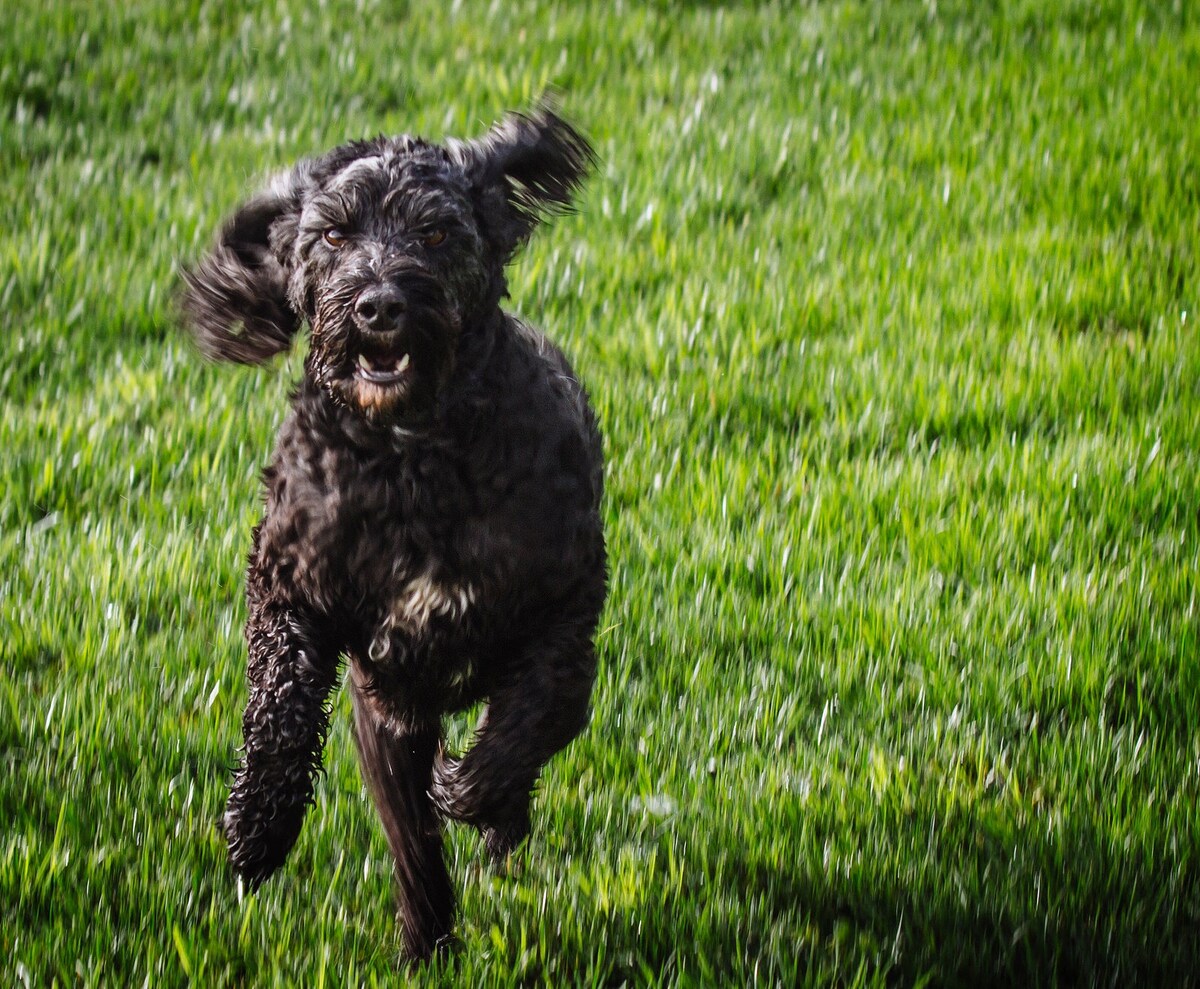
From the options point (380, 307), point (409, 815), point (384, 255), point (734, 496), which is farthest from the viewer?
point (734, 496)

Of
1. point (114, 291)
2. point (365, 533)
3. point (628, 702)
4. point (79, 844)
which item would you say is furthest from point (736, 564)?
point (114, 291)

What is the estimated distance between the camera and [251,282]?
3740mm

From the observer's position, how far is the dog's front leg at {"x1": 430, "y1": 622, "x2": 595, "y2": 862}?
3258mm

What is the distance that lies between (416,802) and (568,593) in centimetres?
71

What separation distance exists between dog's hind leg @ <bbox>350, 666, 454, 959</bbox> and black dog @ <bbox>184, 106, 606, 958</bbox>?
41 millimetres

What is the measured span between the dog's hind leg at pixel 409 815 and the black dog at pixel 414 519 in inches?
1.6

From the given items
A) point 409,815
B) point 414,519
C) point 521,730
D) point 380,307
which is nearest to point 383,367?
point 380,307

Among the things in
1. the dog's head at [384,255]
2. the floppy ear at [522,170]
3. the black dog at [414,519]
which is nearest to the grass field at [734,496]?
the black dog at [414,519]

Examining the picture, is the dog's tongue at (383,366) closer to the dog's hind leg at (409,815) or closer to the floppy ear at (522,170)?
the floppy ear at (522,170)

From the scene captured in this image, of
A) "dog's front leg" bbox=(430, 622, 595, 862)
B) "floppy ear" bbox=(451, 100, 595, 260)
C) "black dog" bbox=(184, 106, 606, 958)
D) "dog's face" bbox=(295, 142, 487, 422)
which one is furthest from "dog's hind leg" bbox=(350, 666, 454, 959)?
"floppy ear" bbox=(451, 100, 595, 260)

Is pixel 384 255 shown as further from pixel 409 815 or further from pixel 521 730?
pixel 409 815

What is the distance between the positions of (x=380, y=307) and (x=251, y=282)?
0.75 metres

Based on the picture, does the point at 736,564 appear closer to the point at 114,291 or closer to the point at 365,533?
the point at 365,533

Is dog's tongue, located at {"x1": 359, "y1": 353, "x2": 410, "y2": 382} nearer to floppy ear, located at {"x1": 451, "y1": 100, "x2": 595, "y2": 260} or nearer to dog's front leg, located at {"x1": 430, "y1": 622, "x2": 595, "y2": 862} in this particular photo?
floppy ear, located at {"x1": 451, "y1": 100, "x2": 595, "y2": 260}
